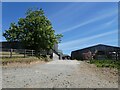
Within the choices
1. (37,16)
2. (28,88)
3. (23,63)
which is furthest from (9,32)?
(28,88)

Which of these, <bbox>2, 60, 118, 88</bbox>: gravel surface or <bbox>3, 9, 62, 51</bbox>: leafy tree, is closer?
<bbox>2, 60, 118, 88</bbox>: gravel surface

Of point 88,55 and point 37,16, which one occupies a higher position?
point 37,16

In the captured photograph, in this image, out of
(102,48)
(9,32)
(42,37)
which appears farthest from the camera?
(102,48)

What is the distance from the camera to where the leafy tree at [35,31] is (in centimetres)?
4516

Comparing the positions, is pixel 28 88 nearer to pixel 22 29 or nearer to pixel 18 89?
pixel 18 89

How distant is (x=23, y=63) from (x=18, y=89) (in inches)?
632

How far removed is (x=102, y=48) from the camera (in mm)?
81438

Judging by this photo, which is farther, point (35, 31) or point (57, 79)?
point (35, 31)

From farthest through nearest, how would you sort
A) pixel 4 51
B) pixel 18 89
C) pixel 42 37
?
pixel 42 37 < pixel 4 51 < pixel 18 89

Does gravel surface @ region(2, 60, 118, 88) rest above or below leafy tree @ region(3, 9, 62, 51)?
below

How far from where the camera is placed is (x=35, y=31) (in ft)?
148

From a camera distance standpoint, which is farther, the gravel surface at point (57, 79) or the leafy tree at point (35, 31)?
the leafy tree at point (35, 31)

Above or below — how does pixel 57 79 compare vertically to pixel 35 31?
below

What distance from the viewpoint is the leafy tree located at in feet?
148
